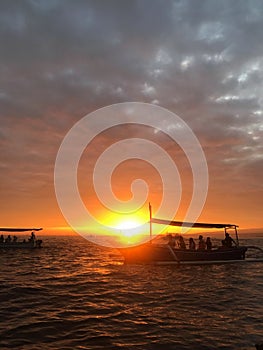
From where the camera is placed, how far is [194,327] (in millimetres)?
13500

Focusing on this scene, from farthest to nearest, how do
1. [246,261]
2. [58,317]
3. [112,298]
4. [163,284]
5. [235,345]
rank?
[246,261] → [163,284] → [112,298] → [58,317] → [235,345]

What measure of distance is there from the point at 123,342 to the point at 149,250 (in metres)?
23.5

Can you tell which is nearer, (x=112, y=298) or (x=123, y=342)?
(x=123, y=342)

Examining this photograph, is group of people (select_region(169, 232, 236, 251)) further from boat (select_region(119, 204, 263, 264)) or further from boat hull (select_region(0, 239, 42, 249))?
boat hull (select_region(0, 239, 42, 249))

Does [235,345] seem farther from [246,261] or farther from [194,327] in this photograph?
[246,261]

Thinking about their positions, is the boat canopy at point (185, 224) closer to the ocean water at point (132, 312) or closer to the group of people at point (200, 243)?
the group of people at point (200, 243)

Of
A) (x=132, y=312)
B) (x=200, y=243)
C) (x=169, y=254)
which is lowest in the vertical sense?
(x=132, y=312)

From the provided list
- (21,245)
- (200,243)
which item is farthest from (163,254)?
(21,245)

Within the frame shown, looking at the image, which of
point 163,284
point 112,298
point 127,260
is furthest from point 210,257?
point 112,298

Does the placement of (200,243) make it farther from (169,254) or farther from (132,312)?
(132,312)

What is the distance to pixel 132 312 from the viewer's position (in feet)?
53.0

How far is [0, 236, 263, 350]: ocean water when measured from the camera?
38.8 ft

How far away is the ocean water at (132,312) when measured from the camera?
38.8 feet

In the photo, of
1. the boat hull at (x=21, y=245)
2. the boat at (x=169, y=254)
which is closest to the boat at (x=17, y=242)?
the boat hull at (x=21, y=245)
